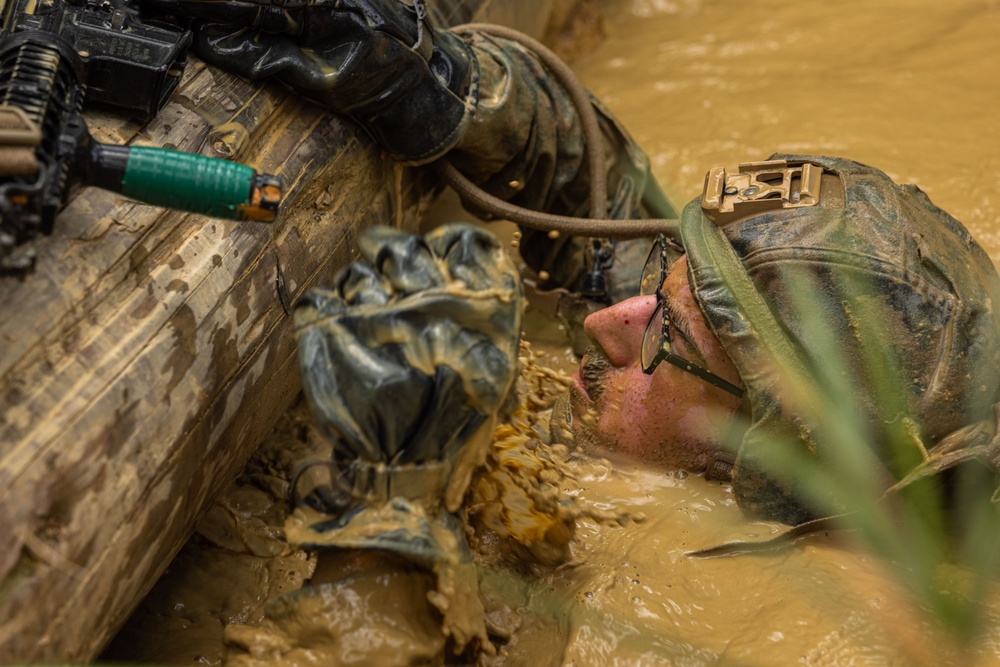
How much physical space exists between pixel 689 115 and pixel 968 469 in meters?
2.57

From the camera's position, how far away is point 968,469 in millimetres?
2037

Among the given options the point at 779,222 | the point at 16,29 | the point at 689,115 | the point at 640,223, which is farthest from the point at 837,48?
the point at 16,29

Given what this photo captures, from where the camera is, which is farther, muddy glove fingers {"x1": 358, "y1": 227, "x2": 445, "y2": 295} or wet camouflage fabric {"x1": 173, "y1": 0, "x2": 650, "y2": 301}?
wet camouflage fabric {"x1": 173, "y1": 0, "x2": 650, "y2": 301}

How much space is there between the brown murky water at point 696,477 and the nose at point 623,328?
11.4 inches

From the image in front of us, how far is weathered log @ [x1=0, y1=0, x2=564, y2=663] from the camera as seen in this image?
1582 mm

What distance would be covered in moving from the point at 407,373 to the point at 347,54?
1.05 meters

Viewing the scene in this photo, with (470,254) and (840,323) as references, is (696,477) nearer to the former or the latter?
(840,323)

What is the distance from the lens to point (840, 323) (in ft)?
6.82

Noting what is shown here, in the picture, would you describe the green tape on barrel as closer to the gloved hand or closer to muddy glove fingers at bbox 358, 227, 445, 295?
muddy glove fingers at bbox 358, 227, 445, 295

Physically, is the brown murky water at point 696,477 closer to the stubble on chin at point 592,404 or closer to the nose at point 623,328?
the stubble on chin at point 592,404

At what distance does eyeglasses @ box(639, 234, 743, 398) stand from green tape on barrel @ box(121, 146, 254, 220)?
104 centimetres

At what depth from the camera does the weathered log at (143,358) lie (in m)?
1.58

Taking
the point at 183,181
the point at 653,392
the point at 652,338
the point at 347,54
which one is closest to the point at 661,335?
the point at 652,338

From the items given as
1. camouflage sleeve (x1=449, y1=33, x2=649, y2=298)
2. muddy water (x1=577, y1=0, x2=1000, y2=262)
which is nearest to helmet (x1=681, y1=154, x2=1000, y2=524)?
camouflage sleeve (x1=449, y1=33, x2=649, y2=298)
